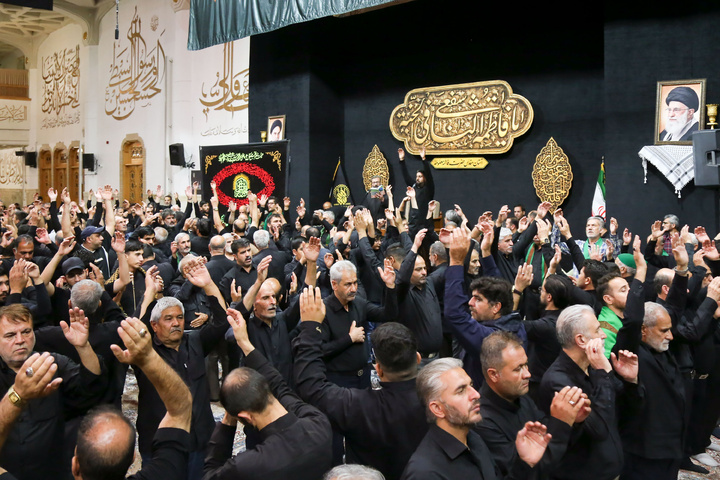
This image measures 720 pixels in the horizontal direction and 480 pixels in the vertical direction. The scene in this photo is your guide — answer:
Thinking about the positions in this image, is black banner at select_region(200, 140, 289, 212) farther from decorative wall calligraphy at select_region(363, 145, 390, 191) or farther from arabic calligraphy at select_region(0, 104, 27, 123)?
arabic calligraphy at select_region(0, 104, 27, 123)

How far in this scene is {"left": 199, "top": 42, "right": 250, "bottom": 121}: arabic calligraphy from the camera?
1260cm

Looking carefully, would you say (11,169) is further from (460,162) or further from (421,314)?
(421,314)

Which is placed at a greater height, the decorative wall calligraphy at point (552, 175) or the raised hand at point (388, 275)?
the decorative wall calligraphy at point (552, 175)

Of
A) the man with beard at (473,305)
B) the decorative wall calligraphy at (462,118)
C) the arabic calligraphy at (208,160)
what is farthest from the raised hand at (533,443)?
the arabic calligraphy at (208,160)

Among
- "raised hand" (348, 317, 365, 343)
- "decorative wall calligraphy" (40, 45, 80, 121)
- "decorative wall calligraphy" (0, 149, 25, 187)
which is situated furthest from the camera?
"decorative wall calligraphy" (0, 149, 25, 187)

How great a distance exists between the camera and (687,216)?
6480 millimetres

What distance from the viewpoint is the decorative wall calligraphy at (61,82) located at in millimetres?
18031

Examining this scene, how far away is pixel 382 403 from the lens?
203 centimetres

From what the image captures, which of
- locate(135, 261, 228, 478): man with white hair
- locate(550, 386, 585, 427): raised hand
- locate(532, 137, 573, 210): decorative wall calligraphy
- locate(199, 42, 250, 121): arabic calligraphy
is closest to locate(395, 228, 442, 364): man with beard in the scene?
locate(135, 261, 228, 478): man with white hair

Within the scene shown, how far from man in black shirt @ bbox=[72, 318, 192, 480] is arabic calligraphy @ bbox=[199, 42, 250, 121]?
1134cm

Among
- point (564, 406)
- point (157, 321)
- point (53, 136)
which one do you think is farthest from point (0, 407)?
point (53, 136)

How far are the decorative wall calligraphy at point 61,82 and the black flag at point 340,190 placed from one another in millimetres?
11234

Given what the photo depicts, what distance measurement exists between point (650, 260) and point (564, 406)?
380 centimetres

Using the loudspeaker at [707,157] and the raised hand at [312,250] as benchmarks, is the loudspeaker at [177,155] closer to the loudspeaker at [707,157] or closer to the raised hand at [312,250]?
the loudspeaker at [707,157]
